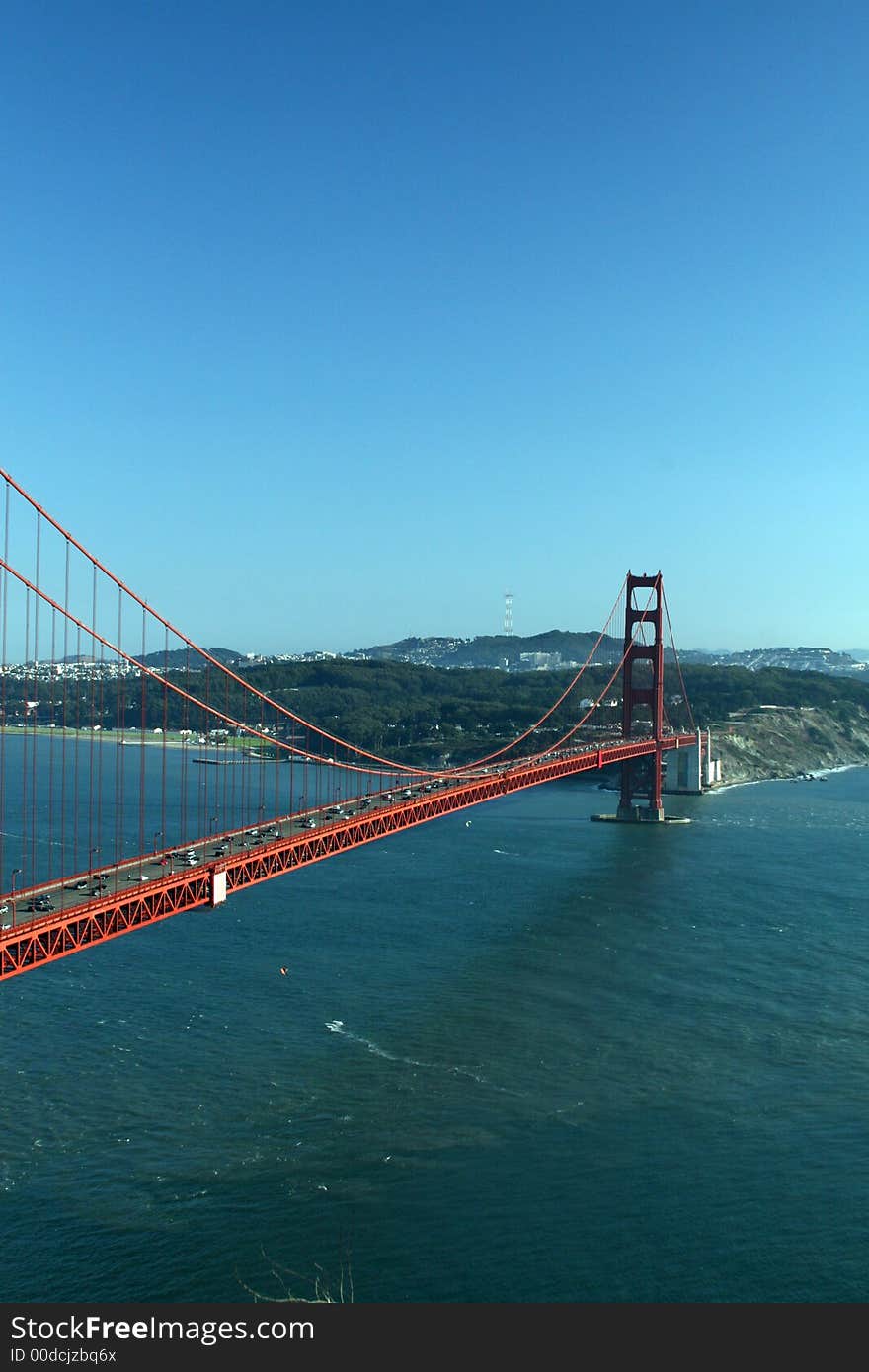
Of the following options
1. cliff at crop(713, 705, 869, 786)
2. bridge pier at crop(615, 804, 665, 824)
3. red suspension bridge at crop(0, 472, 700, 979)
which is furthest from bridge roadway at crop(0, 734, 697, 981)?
cliff at crop(713, 705, 869, 786)

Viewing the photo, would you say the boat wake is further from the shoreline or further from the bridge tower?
the shoreline

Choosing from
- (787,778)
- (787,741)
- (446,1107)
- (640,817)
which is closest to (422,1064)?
(446,1107)

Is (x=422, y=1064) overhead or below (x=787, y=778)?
below

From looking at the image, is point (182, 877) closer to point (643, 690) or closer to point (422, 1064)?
point (422, 1064)

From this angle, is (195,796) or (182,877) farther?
(195,796)

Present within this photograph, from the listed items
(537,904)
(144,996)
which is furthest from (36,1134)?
(537,904)

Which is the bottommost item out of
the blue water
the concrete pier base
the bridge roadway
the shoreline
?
the blue water

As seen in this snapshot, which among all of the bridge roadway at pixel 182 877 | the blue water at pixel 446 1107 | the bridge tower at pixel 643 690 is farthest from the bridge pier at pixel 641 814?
the blue water at pixel 446 1107
